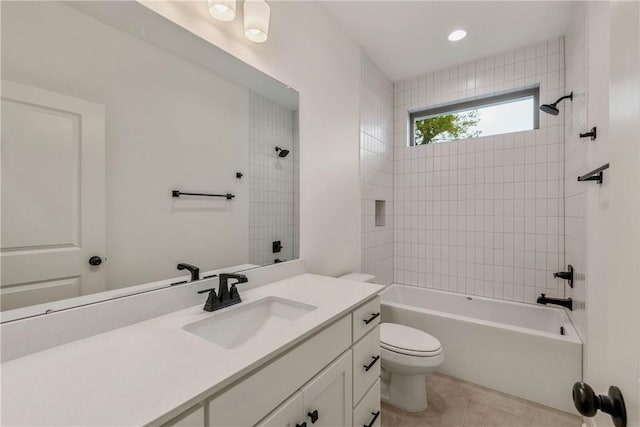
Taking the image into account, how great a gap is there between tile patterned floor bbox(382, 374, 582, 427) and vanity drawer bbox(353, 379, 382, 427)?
1.31ft

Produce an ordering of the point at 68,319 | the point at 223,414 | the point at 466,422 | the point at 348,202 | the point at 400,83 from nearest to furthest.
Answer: the point at 223,414, the point at 68,319, the point at 466,422, the point at 348,202, the point at 400,83

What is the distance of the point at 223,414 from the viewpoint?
23.7 inches

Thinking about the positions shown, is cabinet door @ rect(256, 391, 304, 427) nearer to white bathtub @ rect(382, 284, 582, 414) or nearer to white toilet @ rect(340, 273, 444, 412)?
white toilet @ rect(340, 273, 444, 412)

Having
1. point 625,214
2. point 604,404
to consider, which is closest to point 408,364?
point 604,404

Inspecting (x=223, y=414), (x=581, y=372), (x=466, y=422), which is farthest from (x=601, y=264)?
(x=223, y=414)

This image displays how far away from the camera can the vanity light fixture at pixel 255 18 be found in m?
1.26

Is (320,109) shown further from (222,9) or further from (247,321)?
(247,321)

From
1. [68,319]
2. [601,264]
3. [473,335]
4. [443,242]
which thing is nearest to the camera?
[68,319]

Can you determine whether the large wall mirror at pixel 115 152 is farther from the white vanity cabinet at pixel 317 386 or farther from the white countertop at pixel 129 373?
the white vanity cabinet at pixel 317 386

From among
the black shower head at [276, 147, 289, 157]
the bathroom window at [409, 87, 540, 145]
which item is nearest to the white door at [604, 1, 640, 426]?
the black shower head at [276, 147, 289, 157]

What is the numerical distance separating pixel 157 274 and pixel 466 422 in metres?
1.88

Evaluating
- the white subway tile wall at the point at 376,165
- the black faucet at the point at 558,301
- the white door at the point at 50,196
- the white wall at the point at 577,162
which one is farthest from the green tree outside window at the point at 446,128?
the white door at the point at 50,196

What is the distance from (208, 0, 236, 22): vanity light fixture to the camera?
3.74ft

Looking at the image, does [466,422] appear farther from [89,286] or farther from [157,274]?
[89,286]
